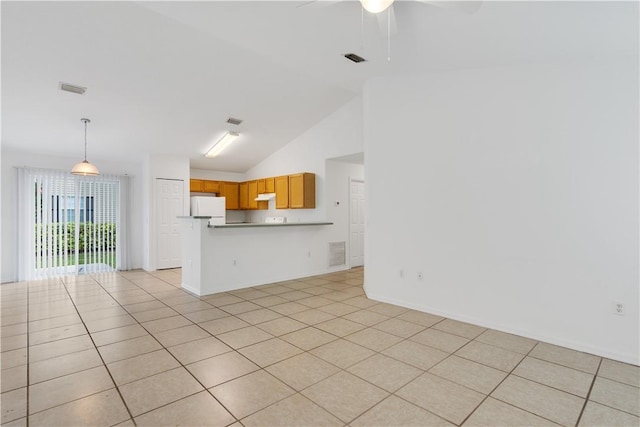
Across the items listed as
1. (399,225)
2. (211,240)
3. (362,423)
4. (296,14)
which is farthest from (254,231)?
(362,423)

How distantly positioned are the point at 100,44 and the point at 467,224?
453 centimetres

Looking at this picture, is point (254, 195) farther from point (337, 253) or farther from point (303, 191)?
point (337, 253)

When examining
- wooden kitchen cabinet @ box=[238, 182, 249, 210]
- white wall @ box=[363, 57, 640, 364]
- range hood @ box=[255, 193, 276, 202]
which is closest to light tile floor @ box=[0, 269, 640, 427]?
white wall @ box=[363, 57, 640, 364]

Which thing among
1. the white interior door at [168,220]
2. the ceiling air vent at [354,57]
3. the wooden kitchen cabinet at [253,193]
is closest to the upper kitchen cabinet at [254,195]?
the wooden kitchen cabinet at [253,193]

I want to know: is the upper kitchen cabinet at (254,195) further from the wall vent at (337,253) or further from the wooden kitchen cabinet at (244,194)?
the wall vent at (337,253)

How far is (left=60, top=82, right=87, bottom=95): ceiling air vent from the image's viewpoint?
3.91 m

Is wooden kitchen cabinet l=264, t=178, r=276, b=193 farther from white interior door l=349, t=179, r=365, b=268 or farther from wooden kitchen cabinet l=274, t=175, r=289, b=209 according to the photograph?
white interior door l=349, t=179, r=365, b=268

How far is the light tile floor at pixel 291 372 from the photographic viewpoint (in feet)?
6.18

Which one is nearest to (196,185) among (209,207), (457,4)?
(209,207)

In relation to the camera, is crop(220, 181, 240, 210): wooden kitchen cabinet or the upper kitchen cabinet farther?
crop(220, 181, 240, 210): wooden kitchen cabinet

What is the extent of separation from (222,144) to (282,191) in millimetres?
1614

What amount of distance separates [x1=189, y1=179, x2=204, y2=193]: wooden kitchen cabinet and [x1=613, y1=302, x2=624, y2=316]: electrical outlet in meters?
7.66

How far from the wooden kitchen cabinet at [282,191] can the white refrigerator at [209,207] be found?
4.55 feet

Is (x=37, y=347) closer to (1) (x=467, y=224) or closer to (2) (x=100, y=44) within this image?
(2) (x=100, y=44)
